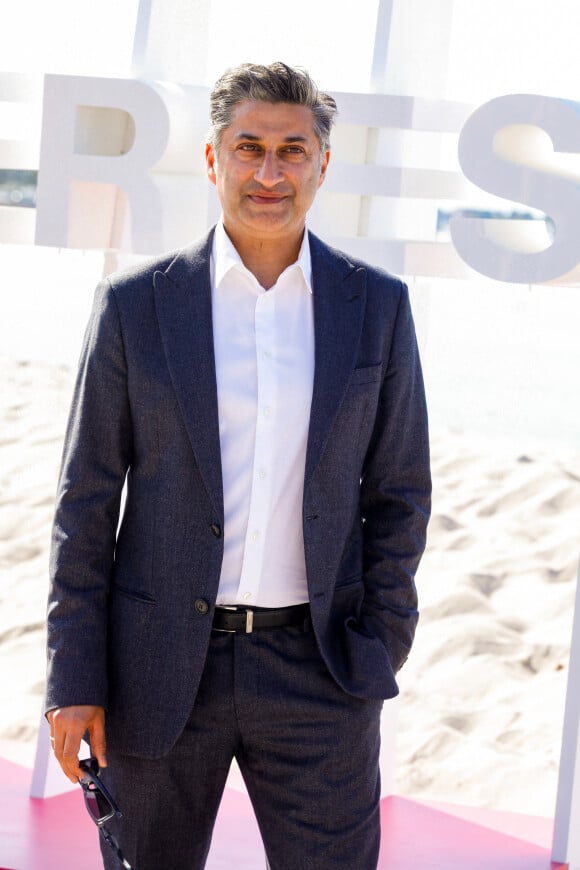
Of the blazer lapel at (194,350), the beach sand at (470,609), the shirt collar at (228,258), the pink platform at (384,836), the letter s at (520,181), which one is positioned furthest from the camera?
the beach sand at (470,609)

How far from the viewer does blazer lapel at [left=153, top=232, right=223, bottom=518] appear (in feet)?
7.42

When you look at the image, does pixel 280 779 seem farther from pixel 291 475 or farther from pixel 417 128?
pixel 417 128

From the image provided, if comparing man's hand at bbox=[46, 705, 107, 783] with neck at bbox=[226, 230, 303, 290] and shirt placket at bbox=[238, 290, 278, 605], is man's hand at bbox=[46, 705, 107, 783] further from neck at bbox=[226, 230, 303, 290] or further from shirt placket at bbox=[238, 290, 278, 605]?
neck at bbox=[226, 230, 303, 290]

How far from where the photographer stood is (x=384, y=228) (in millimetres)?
3557

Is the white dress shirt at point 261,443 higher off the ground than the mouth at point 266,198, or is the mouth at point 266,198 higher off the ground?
the mouth at point 266,198

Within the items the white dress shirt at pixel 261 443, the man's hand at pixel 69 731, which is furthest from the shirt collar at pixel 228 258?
the man's hand at pixel 69 731

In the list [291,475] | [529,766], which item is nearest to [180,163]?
A: [291,475]

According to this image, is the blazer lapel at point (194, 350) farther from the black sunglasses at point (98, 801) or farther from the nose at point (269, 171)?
the black sunglasses at point (98, 801)

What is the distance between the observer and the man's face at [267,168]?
2.35 meters

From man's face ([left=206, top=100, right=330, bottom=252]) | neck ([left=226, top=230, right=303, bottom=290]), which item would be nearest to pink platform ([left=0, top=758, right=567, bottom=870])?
neck ([left=226, top=230, right=303, bottom=290])

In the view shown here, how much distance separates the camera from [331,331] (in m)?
2.36

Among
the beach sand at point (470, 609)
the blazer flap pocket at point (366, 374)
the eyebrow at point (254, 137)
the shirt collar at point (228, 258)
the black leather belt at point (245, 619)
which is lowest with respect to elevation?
the beach sand at point (470, 609)

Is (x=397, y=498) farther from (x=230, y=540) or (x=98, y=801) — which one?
(x=98, y=801)

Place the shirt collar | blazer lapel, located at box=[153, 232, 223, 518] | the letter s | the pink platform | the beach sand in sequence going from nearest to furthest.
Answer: blazer lapel, located at box=[153, 232, 223, 518] → the shirt collar → the letter s → the pink platform → the beach sand
